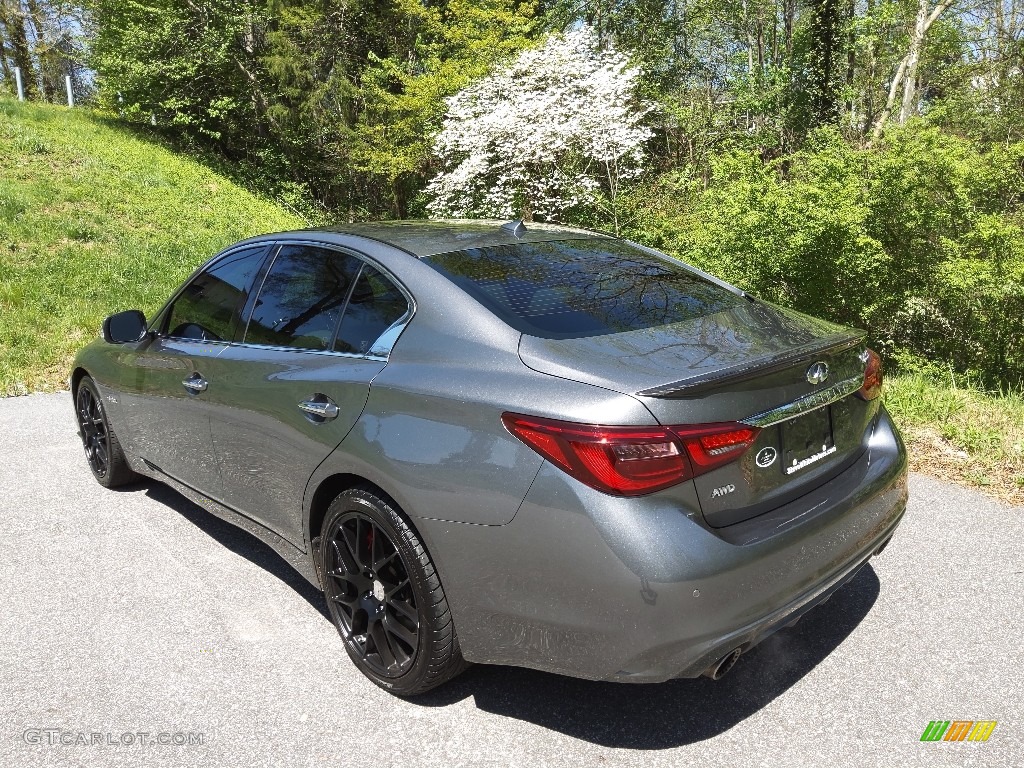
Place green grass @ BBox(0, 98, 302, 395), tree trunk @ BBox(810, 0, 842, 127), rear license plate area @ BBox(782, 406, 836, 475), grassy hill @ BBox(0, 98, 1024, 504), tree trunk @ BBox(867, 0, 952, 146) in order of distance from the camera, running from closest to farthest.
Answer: rear license plate area @ BBox(782, 406, 836, 475) → grassy hill @ BBox(0, 98, 1024, 504) → green grass @ BBox(0, 98, 302, 395) → tree trunk @ BBox(867, 0, 952, 146) → tree trunk @ BBox(810, 0, 842, 127)

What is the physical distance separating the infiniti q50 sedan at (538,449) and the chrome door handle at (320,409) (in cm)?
1

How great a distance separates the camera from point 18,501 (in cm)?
473

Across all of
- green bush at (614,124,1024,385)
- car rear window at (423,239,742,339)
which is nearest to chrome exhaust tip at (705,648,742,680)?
car rear window at (423,239,742,339)

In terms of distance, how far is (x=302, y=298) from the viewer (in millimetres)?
3361

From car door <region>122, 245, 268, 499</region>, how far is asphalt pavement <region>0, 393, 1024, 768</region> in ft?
1.82

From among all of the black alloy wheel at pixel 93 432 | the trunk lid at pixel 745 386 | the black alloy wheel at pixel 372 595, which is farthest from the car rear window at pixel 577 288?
the black alloy wheel at pixel 93 432

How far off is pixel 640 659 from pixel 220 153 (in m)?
30.8

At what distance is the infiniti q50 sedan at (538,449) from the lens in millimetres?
2199

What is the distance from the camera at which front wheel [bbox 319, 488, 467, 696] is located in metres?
2.59

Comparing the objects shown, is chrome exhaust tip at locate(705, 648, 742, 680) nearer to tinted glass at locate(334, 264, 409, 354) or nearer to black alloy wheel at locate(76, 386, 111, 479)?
tinted glass at locate(334, 264, 409, 354)

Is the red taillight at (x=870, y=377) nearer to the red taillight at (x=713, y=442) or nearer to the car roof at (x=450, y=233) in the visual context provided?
the red taillight at (x=713, y=442)

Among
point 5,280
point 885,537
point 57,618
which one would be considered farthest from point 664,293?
point 5,280

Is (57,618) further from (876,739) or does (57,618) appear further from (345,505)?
(876,739)

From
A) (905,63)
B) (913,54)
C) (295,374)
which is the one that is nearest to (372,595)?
(295,374)
